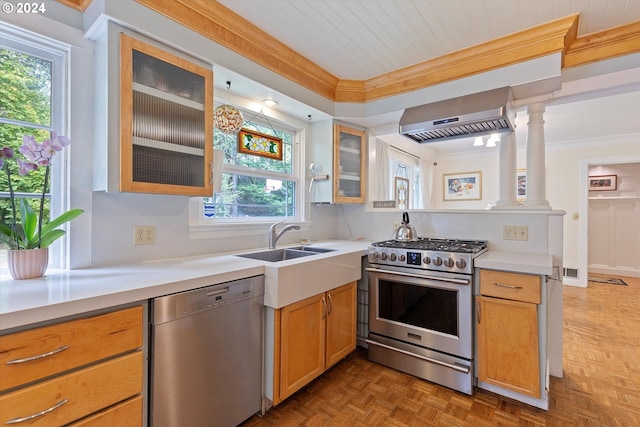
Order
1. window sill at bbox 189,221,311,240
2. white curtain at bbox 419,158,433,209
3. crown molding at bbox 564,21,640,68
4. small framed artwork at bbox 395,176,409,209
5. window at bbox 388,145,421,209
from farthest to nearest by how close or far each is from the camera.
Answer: white curtain at bbox 419,158,433,209 < small framed artwork at bbox 395,176,409,209 < window at bbox 388,145,421,209 < window sill at bbox 189,221,311,240 < crown molding at bbox 564,21,640,68

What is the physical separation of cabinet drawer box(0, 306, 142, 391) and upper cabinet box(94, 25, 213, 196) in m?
0.66

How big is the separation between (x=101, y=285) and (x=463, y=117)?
2367mm

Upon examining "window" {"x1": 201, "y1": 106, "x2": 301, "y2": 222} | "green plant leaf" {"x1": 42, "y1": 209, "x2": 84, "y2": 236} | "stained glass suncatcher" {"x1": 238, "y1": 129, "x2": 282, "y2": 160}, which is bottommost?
"green plant leaf" {"x1": 42, "y1": 209, "x2": 84, "y2": 236}

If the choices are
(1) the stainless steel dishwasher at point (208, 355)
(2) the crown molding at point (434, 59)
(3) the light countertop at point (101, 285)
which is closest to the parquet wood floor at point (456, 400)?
(1) the stainless steel dishwasher at point (208, 355)

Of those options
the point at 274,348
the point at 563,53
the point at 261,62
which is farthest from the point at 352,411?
the point at 563,53

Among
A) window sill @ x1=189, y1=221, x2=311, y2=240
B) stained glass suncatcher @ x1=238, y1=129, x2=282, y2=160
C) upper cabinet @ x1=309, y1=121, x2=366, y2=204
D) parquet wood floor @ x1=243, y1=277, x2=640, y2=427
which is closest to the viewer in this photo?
parquet wood floor @ x1=243, y1=277, x2=640, y2=427

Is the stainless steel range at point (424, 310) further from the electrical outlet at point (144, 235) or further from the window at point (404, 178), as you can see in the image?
the window at point (404, 178)

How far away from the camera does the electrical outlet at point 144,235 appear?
172 cm

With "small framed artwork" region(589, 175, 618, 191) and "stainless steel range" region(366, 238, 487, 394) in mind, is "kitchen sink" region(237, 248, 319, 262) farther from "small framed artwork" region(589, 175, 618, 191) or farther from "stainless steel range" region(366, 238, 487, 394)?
"small framed artwork" region(589, 175, 618, 191)

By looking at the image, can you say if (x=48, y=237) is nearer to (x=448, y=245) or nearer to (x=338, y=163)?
(x=338, y=163)

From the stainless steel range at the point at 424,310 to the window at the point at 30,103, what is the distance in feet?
6.61

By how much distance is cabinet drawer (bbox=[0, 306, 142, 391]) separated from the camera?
885 mm

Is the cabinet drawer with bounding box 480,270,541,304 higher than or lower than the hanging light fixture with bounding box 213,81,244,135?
lower

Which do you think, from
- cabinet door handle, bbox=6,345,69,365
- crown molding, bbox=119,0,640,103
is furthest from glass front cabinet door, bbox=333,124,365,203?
cabinet door handle, bbox=6,345,69,365
